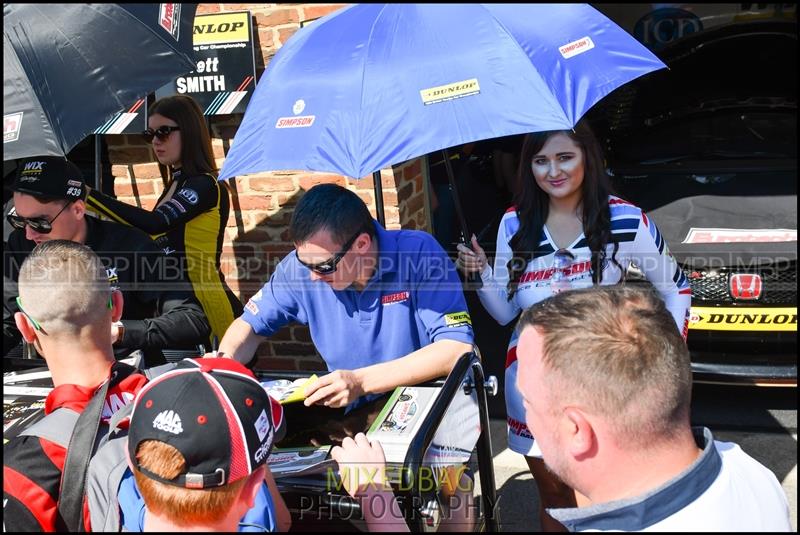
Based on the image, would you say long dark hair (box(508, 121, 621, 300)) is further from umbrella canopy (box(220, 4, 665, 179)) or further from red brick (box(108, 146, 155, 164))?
red brick (box(108, 146, 155, 164))

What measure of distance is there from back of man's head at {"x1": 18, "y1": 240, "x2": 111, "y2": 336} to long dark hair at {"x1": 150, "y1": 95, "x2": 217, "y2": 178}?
5.52 feet

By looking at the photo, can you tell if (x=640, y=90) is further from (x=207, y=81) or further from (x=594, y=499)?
(x=594, y=499)

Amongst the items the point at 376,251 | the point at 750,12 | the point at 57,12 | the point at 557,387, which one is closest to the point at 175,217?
the point at 57,12

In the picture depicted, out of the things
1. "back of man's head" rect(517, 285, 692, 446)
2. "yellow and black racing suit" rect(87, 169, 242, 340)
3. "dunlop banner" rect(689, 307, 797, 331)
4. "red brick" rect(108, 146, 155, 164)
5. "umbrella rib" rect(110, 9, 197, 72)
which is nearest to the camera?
"back of man's head" rect(517, 285, 692, 446)

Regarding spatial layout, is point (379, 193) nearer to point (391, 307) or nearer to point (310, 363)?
point (391, 307)

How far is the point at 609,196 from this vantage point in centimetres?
291

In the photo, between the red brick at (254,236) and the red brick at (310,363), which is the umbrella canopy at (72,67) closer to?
the red brick at (254,236)

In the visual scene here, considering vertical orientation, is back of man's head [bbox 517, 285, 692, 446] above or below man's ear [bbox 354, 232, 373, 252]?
below

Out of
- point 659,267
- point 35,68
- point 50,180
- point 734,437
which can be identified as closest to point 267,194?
point 50,180

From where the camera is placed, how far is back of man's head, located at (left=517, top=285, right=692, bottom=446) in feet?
4.97

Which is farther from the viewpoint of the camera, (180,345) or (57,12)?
(180,345)

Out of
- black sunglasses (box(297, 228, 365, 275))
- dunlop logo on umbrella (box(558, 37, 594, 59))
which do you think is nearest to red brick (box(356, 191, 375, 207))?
black sunglasses (box(297, 228, 365, 275))

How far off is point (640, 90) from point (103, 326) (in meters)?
5.19

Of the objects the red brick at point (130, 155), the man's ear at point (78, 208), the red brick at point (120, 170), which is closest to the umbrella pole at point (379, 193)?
the man's ear at point (78, 208)
